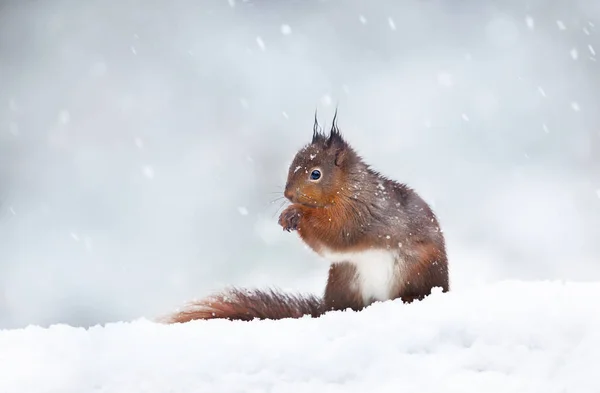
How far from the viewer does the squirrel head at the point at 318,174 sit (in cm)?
219

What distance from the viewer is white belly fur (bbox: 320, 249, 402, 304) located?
207 cm

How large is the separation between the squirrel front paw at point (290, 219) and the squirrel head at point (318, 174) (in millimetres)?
35

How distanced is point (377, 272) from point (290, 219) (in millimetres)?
329

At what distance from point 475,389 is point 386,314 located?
351 mm

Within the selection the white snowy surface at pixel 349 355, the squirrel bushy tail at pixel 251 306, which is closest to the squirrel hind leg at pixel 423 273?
the squirrel bushy tail at pixel 251 306

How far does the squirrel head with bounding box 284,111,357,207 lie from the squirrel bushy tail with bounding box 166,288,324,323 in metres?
0.33

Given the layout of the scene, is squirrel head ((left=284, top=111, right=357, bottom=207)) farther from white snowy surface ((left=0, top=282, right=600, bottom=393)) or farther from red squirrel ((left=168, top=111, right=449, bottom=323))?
white snowy surface ((left=0, top=282, right=600, bottom=393))

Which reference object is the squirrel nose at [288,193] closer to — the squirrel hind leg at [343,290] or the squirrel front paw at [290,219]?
the squirrel front paw at [290,219]

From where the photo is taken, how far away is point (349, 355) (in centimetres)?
118

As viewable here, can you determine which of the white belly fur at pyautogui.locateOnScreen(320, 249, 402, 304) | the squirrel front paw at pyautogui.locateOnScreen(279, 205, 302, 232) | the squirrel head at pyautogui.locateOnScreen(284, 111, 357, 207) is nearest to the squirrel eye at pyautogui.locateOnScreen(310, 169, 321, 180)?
the squirrel head at pyautogui.locateOnScreen(284, 111, 357, 207)

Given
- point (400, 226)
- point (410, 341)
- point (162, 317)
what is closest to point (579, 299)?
point (410, 341)

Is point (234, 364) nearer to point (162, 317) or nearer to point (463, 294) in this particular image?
point (463, 294)

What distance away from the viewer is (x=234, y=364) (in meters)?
1.17

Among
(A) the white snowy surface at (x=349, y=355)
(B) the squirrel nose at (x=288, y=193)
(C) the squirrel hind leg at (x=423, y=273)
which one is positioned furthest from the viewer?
(B) the squirrel nose at (x=288, y=193)
